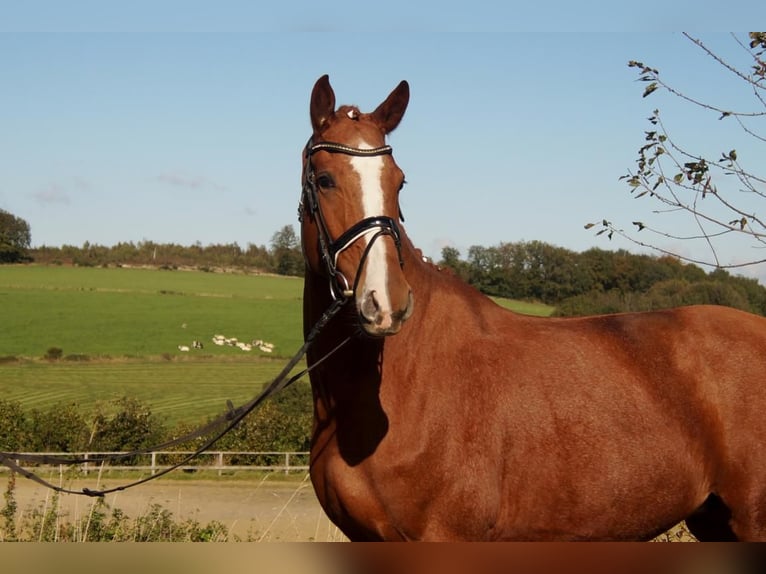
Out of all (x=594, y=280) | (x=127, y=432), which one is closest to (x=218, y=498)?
(x=127, y=432)

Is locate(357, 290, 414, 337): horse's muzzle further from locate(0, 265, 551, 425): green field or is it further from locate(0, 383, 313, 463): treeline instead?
locate(0, 265, 551, 425): green field

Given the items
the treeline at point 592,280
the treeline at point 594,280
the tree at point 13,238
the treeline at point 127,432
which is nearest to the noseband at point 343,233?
the treeline at point 594,280

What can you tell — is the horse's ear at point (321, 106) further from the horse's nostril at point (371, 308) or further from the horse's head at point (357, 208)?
the horse's nostril at point (371, 308)

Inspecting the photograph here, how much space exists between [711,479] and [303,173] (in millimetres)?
2977

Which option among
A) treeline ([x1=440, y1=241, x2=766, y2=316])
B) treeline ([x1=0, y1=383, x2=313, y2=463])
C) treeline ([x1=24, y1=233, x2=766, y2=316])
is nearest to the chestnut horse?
treeline ([x1=24, y1=233, x2=766, y2=316])

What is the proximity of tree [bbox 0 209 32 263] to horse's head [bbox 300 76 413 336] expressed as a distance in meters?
78.9

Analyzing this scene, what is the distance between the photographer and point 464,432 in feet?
13.1

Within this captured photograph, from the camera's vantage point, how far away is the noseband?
3635mm

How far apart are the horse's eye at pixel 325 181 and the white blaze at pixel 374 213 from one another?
16cm

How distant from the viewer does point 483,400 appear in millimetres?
4094

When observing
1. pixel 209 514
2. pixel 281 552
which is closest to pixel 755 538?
pixel 281 552

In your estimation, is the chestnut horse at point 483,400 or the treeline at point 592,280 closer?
the chestnut horse at point 483,400

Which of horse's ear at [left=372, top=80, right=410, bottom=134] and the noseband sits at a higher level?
horse's ear at [left=372, top=80, right=410, bottom=134]

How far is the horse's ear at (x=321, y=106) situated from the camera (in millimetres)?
4109
